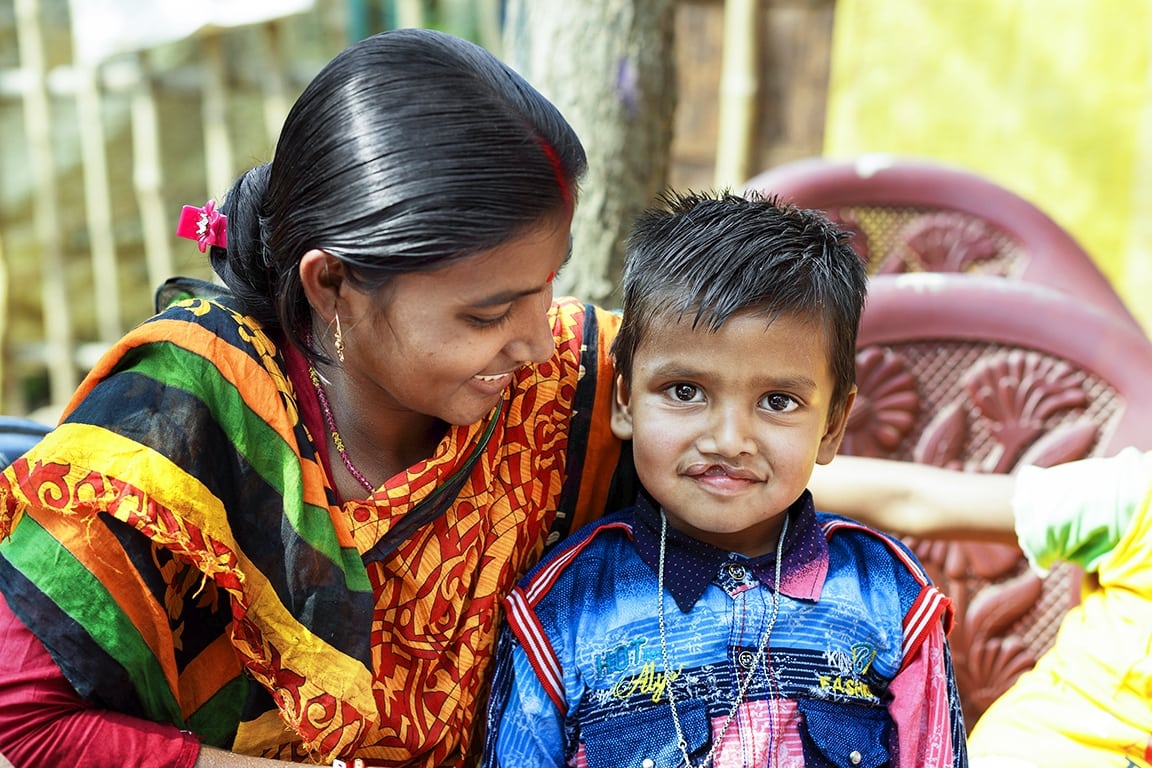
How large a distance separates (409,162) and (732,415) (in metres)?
0.58

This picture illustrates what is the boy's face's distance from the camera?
1.74 m

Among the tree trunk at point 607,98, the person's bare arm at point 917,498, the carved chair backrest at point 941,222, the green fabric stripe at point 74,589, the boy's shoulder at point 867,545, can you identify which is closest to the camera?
the green fabric stripe at point 74,589

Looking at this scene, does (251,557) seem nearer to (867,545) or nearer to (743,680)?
(743,680)

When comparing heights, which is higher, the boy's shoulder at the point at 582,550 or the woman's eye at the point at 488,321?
the woman's eye at the point at 488,321

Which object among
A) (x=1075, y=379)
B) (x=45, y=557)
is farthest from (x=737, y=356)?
(x=1075, y=379)

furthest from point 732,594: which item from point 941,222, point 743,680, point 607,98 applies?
point 941,222

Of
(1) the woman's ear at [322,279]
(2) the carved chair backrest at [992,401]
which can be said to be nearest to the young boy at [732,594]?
(1) the woman's ear at [322,279]

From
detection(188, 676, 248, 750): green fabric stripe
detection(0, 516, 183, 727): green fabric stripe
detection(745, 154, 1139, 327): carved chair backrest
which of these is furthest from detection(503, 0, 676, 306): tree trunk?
detection(0, 516, 183, 727): green fabric stripe

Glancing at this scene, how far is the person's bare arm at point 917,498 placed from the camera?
2057 millimetres

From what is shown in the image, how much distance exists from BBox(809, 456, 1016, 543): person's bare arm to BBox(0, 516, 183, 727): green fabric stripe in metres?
1.15

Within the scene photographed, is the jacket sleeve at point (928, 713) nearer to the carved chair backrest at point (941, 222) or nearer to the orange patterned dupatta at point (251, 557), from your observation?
the orange patterned dupatta at point (251, 557)

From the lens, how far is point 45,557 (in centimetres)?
153

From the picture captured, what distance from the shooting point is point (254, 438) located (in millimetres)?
1650

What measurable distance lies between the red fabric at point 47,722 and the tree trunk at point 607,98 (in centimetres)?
171
